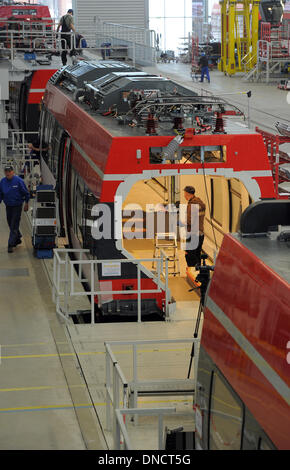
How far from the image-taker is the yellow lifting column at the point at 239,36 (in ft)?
154

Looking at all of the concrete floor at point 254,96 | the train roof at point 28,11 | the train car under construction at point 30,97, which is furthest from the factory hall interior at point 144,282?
the train roof at point 28,11

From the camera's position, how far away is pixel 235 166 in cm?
1355

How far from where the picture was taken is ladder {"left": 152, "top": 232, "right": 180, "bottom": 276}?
16212mm

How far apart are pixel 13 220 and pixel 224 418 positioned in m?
13.0

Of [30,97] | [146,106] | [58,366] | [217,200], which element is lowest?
[58,366]

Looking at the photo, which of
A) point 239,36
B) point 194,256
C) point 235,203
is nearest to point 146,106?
point 235,203

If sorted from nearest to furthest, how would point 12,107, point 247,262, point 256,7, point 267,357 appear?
point 267,357
point 247,262
point 12,107
point 256,7

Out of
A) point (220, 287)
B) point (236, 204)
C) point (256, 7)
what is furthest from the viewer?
point (256, 7)

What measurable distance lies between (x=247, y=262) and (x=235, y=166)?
330 inches

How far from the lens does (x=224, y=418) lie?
5.64 meters

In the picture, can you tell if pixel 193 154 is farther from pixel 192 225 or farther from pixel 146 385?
pixel 146 385

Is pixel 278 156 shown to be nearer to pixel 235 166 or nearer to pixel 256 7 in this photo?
pixel 235 166

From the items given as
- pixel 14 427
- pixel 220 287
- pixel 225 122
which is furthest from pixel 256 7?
pixel 220 287

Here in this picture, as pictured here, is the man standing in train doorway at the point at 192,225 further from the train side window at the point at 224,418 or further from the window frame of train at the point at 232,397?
the train side window at the point at 224,418
